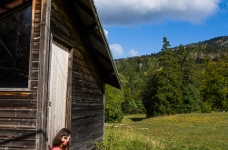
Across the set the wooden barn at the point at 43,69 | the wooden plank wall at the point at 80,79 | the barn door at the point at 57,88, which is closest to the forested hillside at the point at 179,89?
the wooden plank wall at the point at 80,79

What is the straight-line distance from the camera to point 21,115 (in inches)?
207

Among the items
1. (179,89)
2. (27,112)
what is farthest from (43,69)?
(179,89)

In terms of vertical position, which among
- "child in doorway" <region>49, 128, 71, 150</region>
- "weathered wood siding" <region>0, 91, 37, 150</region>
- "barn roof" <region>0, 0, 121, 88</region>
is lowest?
"child in doorway" <region>49, 128, 71, 150</region>

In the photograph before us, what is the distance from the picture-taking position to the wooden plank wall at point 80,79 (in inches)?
265

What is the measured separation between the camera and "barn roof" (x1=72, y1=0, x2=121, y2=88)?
7.31m

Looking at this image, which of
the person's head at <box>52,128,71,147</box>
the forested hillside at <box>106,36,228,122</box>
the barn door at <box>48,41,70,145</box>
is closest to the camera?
the person's head at <box>52,128,71,147</box>

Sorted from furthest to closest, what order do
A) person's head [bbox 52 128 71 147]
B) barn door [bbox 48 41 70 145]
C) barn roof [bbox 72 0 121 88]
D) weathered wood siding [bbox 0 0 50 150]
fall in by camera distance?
barn roof [bbox 72 0 121 88], barn door [bbox 48 41 70 145], person's head [bbox 52 128 71 147], weathered wood siding [bbox 0 0 50 150]

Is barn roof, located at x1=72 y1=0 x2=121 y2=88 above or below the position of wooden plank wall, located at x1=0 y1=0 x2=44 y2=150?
above

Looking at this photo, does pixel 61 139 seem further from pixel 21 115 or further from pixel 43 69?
pixel 43 69

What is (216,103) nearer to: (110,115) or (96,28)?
(110,115)

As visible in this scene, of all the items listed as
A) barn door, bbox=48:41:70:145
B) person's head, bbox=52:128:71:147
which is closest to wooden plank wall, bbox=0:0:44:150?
person's head, bbox=52:128:71:147

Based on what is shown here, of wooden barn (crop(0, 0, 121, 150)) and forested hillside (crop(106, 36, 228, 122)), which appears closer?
wooden barn (crop(0, 0, 121, 150))

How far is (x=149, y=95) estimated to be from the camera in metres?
56.6

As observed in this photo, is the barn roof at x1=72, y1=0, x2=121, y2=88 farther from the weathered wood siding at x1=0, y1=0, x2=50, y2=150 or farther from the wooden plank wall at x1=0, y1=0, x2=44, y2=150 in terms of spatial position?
the wooden plank wall at x1=0, y1=0, x2=44, y2=150
